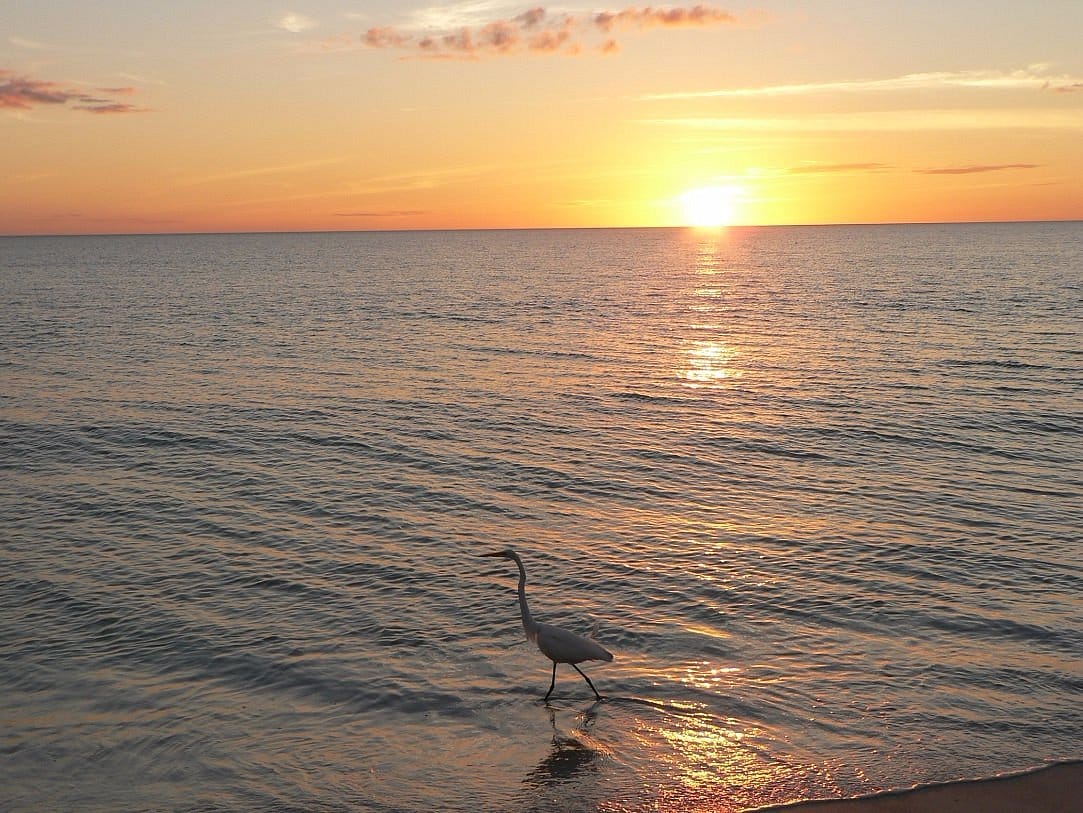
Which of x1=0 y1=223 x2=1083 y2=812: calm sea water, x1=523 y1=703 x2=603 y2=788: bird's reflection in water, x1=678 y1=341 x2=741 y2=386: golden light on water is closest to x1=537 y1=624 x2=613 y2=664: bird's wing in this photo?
x1=0 y1=223 x2=1083 y2=812: calm sea water

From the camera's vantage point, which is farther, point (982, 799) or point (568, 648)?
point (568, 648)

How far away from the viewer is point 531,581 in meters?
A: 20.5

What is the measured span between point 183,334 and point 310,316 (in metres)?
16.5

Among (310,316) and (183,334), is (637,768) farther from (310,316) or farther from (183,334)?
(310,316)

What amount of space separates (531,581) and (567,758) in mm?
7295

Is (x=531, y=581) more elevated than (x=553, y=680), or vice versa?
(x=553, y=680)

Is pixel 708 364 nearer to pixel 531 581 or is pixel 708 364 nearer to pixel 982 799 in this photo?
pixel 531 581

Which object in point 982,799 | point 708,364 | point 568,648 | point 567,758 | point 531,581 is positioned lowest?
point 708,364

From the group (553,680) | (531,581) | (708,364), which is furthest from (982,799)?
(708,364)

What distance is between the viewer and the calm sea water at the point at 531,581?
13320 millimetres

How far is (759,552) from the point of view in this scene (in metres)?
21.9

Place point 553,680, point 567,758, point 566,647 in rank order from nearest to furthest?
point 567,758, point 566,647, point 553,680

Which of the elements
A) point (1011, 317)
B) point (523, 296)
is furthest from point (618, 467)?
point (523, 296)

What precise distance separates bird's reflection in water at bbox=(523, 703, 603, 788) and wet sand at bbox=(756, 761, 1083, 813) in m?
2.56
